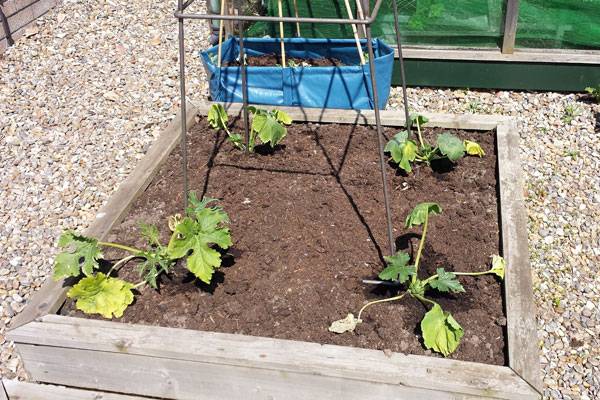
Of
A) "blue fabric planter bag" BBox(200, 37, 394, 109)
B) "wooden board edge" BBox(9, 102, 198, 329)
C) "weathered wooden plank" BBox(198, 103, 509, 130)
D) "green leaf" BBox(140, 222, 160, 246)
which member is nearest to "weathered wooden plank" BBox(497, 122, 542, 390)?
"weathered wooden plank" BBox(198, 103, 509, 130)

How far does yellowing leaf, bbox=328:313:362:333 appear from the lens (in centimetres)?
242

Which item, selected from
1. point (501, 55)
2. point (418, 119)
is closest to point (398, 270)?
point (418, 119)

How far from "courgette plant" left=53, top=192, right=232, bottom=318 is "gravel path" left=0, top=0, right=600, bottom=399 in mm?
614

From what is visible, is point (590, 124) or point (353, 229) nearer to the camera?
point (353, 229)

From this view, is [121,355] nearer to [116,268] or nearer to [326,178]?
[116,268]

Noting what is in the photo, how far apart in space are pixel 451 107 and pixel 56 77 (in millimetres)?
2983

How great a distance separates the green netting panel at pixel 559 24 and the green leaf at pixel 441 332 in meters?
2.90

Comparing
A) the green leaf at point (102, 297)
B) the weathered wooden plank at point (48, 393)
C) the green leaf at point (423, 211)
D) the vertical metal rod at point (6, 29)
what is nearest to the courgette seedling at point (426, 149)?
the green leaf at point (423, 211)

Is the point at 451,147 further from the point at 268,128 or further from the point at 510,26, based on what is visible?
the point at 510,26

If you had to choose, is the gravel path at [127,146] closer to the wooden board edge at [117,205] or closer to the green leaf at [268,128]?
the wooden board edge at [117,205]

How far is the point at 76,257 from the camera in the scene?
8.45 ft

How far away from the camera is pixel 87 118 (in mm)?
4531

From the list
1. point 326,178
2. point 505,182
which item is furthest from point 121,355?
point 505,182

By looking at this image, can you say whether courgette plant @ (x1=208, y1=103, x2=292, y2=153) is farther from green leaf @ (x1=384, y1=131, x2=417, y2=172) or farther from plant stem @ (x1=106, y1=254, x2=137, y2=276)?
plant stem @ (x1=106, y1=254, x2=137, y2=276)
